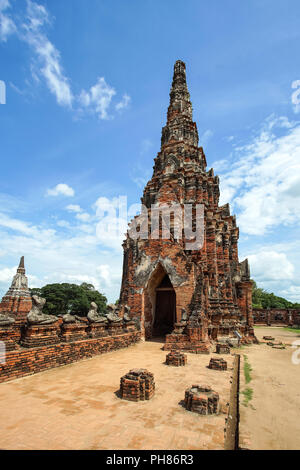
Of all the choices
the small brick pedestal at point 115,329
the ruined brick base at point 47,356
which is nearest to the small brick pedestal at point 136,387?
the ruined brick base at point 47,356

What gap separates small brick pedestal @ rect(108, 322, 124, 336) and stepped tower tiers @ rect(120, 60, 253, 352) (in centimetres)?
184

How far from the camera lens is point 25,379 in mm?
6027

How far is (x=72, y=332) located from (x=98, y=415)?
14.5 feet

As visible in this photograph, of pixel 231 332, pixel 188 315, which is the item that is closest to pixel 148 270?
pixel 188 315

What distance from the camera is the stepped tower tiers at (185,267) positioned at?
1216 cm

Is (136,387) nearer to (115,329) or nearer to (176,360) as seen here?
(176,360)

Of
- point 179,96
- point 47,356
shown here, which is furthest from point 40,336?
point 179,96

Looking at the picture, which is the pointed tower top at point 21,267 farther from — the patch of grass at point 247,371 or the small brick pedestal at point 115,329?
the patch of grass at point 247,371

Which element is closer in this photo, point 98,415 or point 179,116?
point 98,415

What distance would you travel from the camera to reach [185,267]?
41.1 ft

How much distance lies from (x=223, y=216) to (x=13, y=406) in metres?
18.4

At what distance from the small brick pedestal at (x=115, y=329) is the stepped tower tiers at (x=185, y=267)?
184cm

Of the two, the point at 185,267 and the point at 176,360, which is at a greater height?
the point at 185,267
